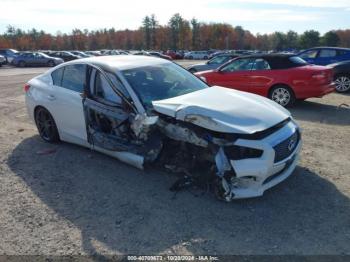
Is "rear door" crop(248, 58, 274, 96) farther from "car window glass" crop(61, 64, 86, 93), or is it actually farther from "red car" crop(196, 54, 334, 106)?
"car window glass" crop(61, 64, 86, 93)

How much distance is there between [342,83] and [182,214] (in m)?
10.6

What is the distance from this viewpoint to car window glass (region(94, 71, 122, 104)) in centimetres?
532

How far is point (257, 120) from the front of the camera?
4344 mm

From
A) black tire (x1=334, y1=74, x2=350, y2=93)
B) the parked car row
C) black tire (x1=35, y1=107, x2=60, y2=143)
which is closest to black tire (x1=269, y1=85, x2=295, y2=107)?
black tire (x1=334, y1=74, x2=350, y2=93)

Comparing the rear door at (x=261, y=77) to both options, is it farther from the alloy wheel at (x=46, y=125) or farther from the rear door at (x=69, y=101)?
the alloy wheel at (x=46, y=125)

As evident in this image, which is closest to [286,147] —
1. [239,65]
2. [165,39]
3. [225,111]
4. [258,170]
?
[258,170]

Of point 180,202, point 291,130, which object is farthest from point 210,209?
point 291,130

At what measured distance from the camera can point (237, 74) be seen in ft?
35.5

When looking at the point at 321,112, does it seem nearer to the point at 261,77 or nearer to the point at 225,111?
the point at 261,77

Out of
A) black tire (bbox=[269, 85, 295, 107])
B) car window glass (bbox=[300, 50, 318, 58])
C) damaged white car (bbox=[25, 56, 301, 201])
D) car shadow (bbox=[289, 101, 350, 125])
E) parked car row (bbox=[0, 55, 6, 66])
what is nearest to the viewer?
damaged white car (bbox=[25, 56, 301, 201])

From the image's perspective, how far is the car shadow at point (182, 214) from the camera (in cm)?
352

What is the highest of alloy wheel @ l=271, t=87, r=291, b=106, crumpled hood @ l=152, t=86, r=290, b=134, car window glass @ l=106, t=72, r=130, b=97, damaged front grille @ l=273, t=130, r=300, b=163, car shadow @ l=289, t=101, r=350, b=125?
car window glass @ l=106, t=72, r=130, b=97

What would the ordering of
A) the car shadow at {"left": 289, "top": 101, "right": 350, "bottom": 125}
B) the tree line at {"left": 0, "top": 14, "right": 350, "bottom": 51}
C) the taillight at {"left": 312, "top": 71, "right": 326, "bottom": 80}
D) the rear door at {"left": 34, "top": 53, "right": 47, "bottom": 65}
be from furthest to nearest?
1. the tree line at {"left": 0, "top": 14, "right": 350, "bottom": 51}
2. the rear door at {"left": 34, "top": 53, "right": 47, "bottom": 65}
3. the taillight at {"left": 312, "top": 71, "right": 326, "bottom": 80}
4. the car shadow at {"left": 289, "top": 101, "right": 350, "bottom": 125}

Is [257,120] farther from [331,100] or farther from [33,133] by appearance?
[331,100]
